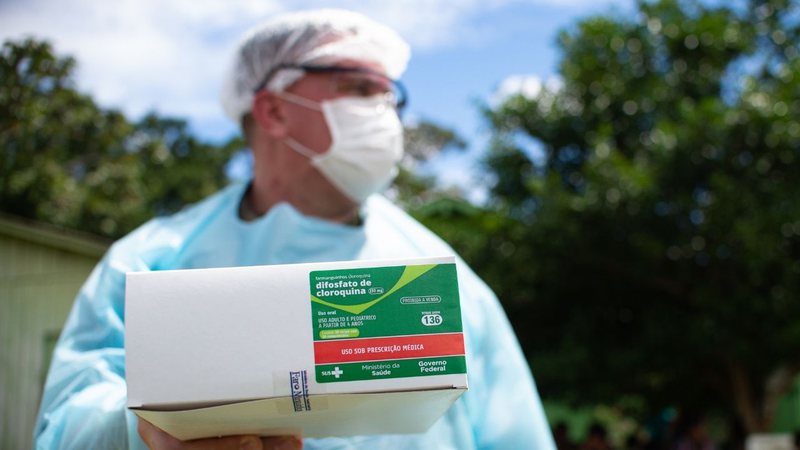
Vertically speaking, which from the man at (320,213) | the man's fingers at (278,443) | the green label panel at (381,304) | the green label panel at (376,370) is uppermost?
the man at (320,213)

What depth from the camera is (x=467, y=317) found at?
242 centimetres

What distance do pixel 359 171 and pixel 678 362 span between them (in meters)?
8.56

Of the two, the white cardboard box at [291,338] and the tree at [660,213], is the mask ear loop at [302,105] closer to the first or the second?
the white cardboard box at [291,338]

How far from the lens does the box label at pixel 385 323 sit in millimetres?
1437

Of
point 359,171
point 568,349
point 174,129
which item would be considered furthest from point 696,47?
point 174,129

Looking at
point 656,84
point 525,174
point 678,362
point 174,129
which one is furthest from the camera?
point 174,129

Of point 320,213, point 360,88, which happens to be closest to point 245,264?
point 320,213

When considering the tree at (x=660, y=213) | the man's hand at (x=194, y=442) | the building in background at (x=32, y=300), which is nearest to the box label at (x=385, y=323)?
the man's hand at (x=194, y=442)

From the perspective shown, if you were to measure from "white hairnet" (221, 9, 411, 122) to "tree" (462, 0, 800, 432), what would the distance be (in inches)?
283

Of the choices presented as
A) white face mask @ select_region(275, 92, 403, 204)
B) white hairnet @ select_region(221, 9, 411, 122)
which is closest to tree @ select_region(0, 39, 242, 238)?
white hairnet @ select_region(221, 9, 411, 122)

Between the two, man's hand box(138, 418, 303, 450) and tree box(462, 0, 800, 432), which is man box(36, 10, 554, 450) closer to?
man's hand box(138, 418, 303, 450)

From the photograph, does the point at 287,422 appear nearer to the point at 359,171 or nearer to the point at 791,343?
the point at 359,171

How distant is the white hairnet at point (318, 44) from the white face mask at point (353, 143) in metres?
0.11

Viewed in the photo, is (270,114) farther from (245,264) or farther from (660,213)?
(660,213)
